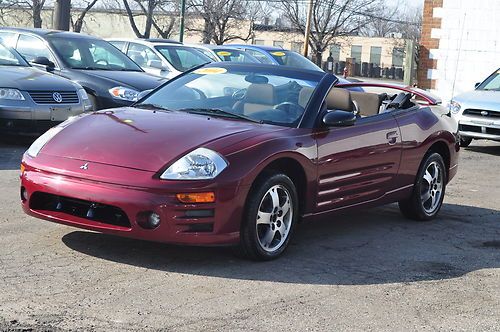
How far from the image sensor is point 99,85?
1160 cm

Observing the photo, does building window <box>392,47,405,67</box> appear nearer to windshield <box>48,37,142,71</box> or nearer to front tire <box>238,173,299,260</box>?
windshield <box>48,37,142,71</box>

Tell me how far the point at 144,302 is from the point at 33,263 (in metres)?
1.04

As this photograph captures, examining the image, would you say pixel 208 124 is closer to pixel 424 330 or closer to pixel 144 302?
pixel 144 302

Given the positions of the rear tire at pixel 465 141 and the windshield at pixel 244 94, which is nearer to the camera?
the windshield at pixel 244 94

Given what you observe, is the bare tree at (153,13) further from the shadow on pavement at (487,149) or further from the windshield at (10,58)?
the windshield at (10,58)

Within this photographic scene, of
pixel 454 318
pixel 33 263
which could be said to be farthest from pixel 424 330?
pixel 33 263

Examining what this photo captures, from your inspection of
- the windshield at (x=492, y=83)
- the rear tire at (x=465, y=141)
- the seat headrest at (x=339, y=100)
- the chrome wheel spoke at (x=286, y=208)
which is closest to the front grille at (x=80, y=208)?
the chrome wheel spoke at (x=286, y=208)

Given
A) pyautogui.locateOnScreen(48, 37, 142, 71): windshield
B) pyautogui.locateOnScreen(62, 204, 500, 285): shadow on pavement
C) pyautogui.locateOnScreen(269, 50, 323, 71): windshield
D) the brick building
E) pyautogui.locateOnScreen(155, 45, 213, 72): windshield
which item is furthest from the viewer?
the brick building

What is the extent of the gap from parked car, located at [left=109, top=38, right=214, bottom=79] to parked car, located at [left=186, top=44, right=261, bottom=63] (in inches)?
23.5

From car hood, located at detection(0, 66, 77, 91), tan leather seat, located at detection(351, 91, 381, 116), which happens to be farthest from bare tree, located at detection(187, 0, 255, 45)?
tan leather seat, located at detection(351, 91, 381, 116)

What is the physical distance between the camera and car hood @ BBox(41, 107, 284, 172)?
536 cm

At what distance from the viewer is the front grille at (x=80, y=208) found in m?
5.29

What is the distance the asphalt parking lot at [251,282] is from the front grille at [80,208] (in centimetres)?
29

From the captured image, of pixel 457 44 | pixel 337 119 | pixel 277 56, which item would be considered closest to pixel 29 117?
pixel 337 119
